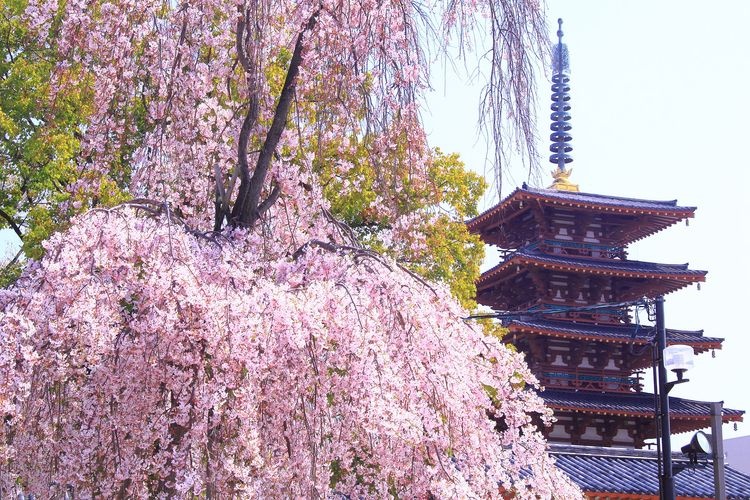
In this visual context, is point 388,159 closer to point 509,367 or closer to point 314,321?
point 509,367

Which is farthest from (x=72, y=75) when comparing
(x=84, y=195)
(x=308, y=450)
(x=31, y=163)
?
(x=31, y=163)

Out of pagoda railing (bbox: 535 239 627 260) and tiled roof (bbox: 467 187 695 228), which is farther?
pagoda railing (bbox: 535 239 627 260)

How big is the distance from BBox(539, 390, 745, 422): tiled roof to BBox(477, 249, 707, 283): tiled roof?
3292 mm

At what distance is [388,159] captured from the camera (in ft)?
19.3

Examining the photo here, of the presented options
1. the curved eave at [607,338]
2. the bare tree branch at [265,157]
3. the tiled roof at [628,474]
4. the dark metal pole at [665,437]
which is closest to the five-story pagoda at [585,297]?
the curved eave at [607,338]

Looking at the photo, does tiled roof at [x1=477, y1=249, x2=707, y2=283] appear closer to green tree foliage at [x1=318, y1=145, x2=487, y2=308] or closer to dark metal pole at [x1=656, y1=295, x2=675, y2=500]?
green tree foliage at [x1=318, y1=145, x2=487, y2=308]

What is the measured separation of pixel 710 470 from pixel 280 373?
1839 cm

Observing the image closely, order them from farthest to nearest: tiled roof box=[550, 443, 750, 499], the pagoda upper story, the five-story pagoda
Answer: the pagoda upper story
the five-story pagoda
tiled roof box=[550, 443, 750, 499]

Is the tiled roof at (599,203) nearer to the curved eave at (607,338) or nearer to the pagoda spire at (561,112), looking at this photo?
the curved eave at (607,338)

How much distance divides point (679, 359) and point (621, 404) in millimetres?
14253

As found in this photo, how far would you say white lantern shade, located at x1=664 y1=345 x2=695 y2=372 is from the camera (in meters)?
10.0

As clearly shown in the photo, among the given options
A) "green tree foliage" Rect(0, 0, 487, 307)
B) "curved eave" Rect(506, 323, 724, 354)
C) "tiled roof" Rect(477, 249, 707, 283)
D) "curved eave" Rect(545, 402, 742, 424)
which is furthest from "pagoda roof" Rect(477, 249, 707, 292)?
"green tree foliage" Rect(0, 0, 487, 307)

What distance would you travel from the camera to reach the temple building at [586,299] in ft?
77.8

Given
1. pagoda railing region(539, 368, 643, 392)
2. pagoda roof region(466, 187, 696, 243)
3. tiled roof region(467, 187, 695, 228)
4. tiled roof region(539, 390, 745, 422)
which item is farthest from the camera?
pagoda roof region(466, 187, 696, 243)
